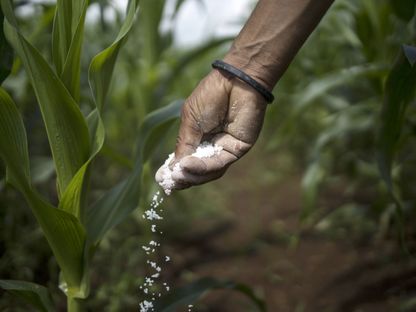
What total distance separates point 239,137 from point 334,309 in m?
0.79

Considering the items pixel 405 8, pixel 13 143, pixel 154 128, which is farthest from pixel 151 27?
pixel 13 143

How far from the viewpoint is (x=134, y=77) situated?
67.2 inches

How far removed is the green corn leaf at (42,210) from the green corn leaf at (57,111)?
0.05 m

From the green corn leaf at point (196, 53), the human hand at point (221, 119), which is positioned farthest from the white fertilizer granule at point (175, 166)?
the green corn leaf at point (196, 53)

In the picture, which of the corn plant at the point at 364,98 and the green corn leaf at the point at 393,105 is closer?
the green corn leaf at the point at 393,105

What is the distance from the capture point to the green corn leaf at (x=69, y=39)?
85cm

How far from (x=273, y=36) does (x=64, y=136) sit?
1.24 ft

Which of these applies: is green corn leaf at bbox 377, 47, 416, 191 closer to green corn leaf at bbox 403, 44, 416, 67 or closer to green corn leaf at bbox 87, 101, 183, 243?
green corn leaf at bbox 403, 44, 416, 67

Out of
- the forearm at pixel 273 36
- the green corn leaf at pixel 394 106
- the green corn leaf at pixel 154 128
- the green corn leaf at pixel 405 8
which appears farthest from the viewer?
the green corn leaf at pixel 405 8

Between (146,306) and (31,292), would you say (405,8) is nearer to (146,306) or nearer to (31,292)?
(146,306)

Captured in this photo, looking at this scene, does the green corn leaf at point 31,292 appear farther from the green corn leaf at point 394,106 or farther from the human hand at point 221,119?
the green corn leaf at point 394,106

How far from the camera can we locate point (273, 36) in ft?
2.71

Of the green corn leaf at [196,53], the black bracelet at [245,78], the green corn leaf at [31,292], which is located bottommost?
the green corn leaf at [31,292]

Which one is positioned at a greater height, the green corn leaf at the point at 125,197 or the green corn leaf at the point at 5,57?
the green corn leaf at the point at 5,57
